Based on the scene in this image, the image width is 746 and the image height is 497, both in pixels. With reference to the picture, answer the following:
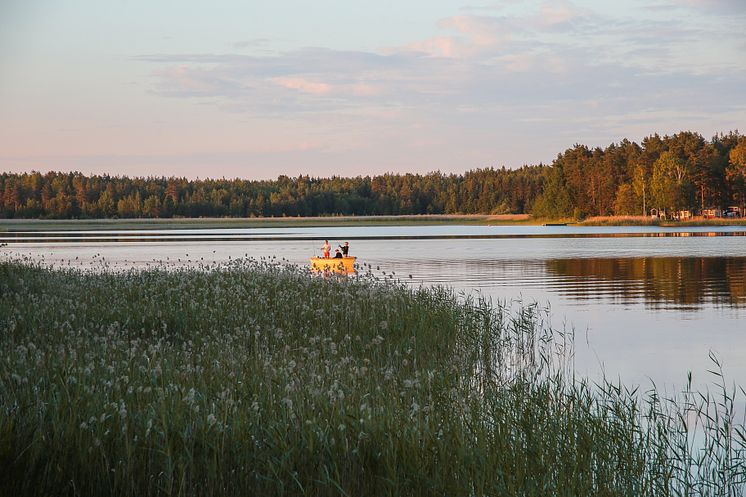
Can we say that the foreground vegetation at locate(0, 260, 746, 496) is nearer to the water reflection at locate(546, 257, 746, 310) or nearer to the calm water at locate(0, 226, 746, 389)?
the calm water at locate(0, 226, 746, 389)

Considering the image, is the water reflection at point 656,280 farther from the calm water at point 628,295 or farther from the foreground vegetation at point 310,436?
the foreground vegetation at point 310,436

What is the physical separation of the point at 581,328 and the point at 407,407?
12416mm

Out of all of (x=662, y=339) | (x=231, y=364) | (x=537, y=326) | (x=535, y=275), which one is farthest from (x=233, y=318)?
(x=535, y=275)

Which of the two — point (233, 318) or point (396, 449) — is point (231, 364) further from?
point (233, 318)

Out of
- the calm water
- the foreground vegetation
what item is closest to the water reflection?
the calm water

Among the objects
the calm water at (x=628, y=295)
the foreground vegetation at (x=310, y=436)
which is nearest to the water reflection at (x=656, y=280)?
the calm water at (x=628, y=295)

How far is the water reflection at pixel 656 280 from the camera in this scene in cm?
2792

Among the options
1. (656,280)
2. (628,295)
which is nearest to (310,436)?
(628,295)

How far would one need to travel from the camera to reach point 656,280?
3541 centimetres

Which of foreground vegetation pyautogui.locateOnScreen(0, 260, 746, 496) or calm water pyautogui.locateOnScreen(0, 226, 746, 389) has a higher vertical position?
foreground vegetation pyautogui.locateOnScreen(0, 260, 746, 496)

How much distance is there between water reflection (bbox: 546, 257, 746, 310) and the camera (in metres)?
27.9

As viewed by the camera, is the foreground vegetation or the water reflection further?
the water reflection

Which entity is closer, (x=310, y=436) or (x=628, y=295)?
(x=310, y=436)

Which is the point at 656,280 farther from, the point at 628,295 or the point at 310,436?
the point at 310,436
